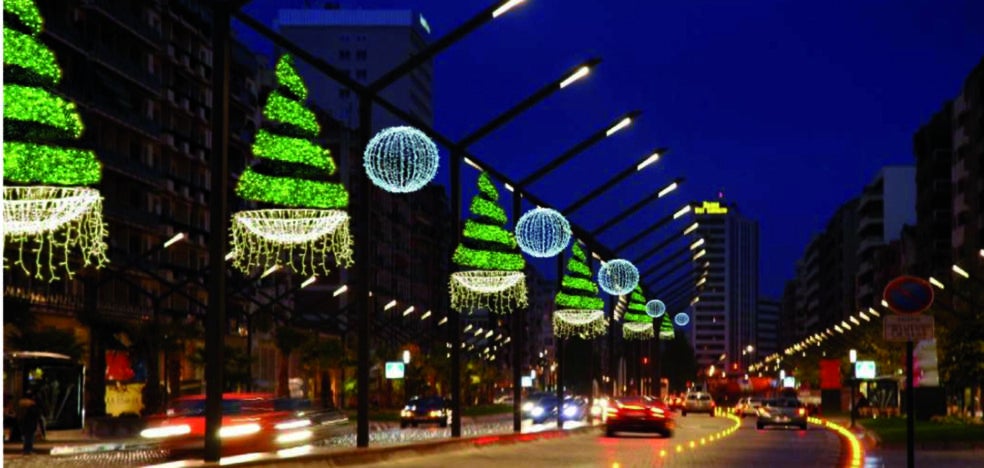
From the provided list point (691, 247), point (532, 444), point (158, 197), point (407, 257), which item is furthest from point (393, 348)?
point (532, 444)

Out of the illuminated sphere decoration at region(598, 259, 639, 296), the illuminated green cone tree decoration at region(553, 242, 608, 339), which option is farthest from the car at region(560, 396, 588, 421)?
the illuminated green cone tree decoration at region(553, 242, 608, 339)

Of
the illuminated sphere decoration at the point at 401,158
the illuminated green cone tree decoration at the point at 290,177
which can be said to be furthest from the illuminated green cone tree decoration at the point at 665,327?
the illuminated green cone tree decoration at the point at 290,177

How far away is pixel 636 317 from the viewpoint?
9100cm

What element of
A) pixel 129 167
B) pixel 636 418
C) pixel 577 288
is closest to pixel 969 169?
pixel 129 167

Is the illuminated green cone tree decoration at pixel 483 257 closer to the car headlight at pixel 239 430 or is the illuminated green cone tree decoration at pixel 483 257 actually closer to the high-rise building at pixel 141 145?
the car headlight at pixel 239 430

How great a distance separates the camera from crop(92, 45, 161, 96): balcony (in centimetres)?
10050

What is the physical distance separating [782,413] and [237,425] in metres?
41.6

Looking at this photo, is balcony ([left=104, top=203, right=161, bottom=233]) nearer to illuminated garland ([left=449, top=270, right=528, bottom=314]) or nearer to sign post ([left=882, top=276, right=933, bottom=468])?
illuminated garland ([left=449, top=270, right=528, bottom=314])

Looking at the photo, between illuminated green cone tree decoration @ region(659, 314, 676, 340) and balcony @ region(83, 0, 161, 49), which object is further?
illuminated green cone tree decoration @ region(659, 314, 676, 340)

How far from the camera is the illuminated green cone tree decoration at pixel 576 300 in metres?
58.4

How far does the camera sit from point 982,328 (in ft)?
217

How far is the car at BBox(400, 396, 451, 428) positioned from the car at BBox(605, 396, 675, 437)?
24.6 metres

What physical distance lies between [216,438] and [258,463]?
928 millimetres

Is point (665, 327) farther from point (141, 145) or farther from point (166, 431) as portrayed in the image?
point (166, 431)
